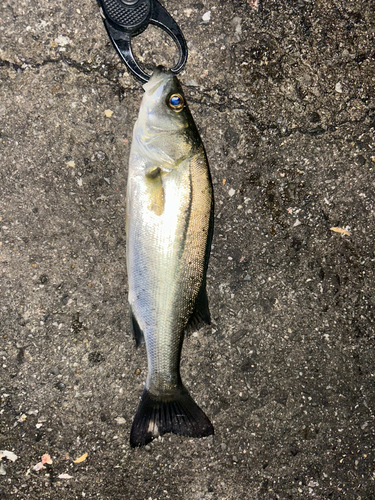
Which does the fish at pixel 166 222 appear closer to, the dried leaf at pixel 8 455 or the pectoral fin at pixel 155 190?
the pectoral fin at pixel 155 190

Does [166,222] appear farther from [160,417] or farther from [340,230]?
[340,230]

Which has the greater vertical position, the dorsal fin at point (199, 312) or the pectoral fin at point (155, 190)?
the pectoral fin at point (155, 190)

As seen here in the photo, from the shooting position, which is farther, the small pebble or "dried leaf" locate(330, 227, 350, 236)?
"dried leaf" locate(330, 227, 350, 236)

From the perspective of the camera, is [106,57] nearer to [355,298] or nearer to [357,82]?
[357,82]

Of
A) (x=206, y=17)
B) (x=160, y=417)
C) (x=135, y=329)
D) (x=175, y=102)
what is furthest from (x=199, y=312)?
(x=206, y=17)

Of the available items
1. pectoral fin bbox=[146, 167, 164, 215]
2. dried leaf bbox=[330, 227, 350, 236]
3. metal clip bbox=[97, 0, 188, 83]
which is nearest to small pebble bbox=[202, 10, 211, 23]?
metal clip bbox=[97, 0, 188, 83]

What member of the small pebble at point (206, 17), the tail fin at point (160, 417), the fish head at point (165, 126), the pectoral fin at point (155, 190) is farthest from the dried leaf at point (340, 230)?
the small pebble at point (206, 17)

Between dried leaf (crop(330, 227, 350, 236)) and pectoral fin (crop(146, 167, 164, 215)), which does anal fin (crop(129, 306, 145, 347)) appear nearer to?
pectoral fin (crop(146, 167, 164, 215))
